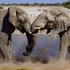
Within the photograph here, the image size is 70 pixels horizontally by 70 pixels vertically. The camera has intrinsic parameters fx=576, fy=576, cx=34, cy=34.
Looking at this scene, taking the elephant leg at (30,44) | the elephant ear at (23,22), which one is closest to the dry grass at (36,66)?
the elephant leg at (30,44)

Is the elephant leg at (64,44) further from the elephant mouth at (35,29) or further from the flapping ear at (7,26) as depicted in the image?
the flapping ear at (7,26)

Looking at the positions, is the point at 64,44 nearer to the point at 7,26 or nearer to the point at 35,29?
the point at 35,29

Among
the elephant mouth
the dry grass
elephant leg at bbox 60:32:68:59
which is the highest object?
the elephant mouth

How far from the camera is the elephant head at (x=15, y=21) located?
9.48 metres

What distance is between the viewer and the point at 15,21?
9.50m

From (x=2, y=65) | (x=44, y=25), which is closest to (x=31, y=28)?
(x=44, y=25)

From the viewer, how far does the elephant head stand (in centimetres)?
948

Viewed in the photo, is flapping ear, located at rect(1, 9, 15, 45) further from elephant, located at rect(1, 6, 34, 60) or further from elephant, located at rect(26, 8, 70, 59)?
elephant, located at rect(26, 8, 70, 59)

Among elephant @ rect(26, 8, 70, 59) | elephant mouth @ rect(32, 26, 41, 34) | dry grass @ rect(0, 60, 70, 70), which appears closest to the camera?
dry grass @ rect(0, 60, 70, 70)

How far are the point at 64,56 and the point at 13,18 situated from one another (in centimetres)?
108

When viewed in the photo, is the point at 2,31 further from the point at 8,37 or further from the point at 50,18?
the point at 50,18

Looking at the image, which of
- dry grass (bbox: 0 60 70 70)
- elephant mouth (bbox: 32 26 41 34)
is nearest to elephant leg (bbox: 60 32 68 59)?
dry grass (bbox: 0 60 70 70)

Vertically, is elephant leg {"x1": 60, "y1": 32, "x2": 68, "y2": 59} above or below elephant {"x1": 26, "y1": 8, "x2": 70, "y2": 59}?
below

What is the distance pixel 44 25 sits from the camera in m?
9.59
